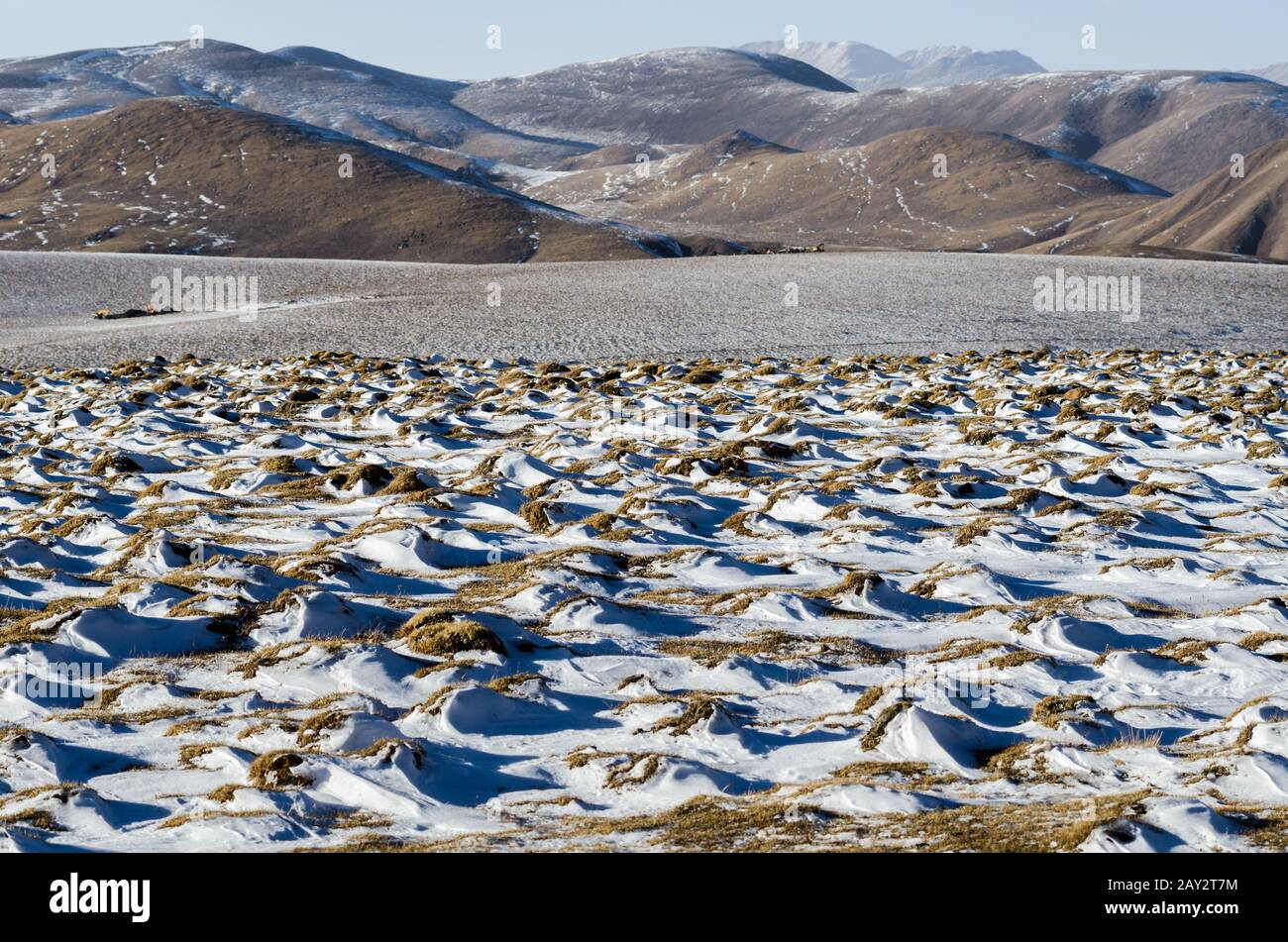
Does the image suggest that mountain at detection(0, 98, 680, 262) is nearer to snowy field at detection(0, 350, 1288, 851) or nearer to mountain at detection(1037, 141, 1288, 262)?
mountain at detection(1037, 141, 1288, 262)

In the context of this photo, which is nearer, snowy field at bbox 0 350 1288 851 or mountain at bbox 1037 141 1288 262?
snowy field at bbox 0 350 1288 851

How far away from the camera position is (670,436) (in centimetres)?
1836

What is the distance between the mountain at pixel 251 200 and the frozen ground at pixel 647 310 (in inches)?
2849

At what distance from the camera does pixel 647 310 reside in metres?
39.7

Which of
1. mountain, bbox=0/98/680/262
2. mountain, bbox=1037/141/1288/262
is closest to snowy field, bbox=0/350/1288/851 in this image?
mountain, bbox=0/98/680/262

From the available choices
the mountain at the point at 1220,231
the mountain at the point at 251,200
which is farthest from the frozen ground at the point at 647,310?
the mountain at the point at 1220,231

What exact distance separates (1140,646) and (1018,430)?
31.7 feet

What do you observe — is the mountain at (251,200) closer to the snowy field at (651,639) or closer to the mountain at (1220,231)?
the mountain at (1220,231)

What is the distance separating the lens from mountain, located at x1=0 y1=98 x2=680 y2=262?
414ft

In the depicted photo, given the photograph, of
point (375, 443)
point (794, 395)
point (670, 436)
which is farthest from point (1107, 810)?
point (794, 395)

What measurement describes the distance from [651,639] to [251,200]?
14074 cm

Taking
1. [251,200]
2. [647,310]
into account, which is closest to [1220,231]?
[251,200]

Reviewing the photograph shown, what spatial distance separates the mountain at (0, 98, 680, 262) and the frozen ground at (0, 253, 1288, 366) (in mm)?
72376
